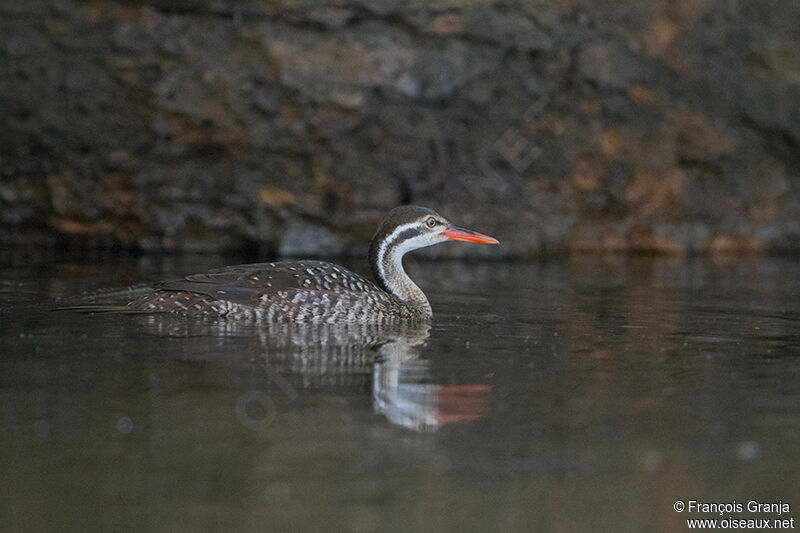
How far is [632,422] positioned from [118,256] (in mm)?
9294

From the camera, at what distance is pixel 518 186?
14.2 meters

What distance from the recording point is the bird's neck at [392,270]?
7.73 m

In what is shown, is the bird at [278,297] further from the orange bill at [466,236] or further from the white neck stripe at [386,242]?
the orange bill at [466,236]

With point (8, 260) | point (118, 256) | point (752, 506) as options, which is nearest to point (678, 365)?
point (752, 506)

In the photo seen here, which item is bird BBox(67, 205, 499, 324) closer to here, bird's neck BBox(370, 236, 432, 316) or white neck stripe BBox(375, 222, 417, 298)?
bird's neck BBox(370, 236, 432, 316)

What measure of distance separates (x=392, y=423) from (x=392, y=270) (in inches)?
141

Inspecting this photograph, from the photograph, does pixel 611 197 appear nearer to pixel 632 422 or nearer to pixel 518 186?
pixel 518 186

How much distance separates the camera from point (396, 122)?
13336 mm

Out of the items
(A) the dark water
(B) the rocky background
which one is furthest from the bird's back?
(B) the rocky background

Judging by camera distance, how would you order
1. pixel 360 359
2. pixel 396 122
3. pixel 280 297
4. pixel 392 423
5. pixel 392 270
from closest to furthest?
1. pixel 392 423
2. pixel 360 359
3. pixel 280 297
4. pixel 392 270
5. pixel 396 122

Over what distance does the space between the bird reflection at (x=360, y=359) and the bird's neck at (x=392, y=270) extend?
47 centimetres

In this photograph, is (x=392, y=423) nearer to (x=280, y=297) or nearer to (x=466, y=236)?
(x=280, y=297)

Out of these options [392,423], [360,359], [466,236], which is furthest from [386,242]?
[392,423]

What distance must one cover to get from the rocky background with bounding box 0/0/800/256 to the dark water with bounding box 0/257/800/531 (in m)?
A: 5.85
